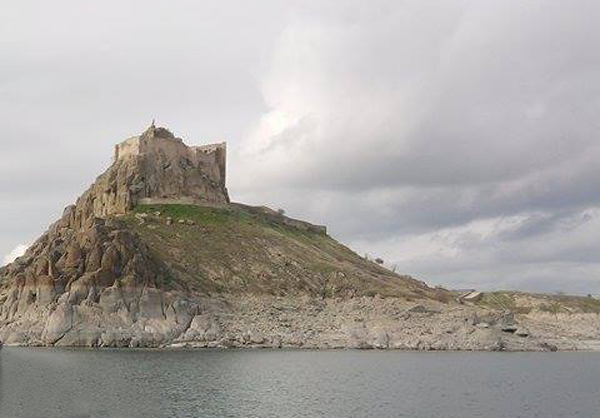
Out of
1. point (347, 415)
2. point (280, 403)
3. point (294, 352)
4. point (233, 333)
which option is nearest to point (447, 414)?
point (347, 415)

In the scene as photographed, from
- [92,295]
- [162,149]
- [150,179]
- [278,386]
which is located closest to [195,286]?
[92,295]

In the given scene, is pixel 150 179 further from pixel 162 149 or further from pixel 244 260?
pixel 244 260

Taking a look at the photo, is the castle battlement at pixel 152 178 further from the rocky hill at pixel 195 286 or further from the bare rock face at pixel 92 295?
the bare rock face at pixel 92 295

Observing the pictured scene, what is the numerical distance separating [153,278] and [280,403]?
244ft

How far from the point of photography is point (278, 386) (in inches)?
3019

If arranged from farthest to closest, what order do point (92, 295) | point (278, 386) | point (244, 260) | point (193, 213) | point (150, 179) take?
point (150, 179)
point (193, 213)
point (244, 260)
point (92, 295)
point (278, 386)

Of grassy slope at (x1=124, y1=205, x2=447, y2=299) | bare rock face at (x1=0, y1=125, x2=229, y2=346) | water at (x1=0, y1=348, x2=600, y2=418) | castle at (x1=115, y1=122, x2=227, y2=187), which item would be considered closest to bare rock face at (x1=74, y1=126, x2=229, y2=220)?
castle at (x1=115, y1=122, x2=227, y2=187)

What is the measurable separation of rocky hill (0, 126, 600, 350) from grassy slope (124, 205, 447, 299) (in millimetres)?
411

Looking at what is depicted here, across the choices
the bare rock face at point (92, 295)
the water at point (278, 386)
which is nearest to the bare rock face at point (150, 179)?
the bare rock face at point (92, 295)

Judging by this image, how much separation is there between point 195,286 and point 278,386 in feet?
232

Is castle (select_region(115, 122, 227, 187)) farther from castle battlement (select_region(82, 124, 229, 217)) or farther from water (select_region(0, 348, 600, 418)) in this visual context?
water (select_region(0, 348, 600, 418))

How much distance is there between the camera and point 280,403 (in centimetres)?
6569

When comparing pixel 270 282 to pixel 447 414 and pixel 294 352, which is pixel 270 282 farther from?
pixel 447 414

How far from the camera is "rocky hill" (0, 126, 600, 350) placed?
127750mm
